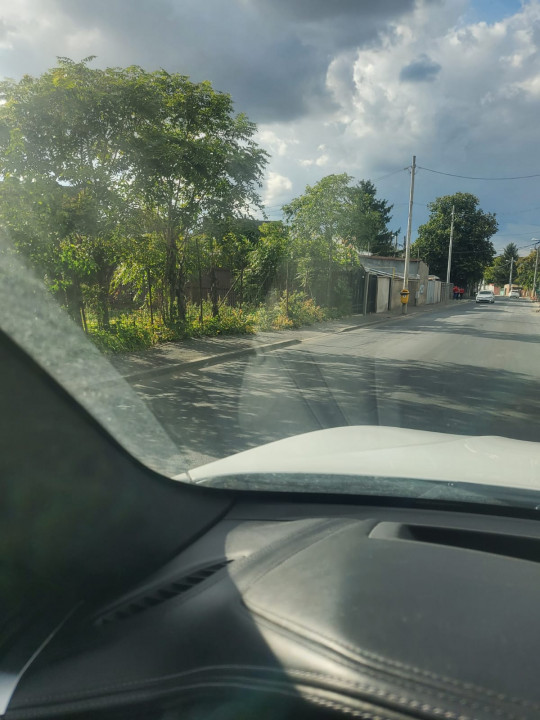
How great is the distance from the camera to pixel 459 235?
72.4 meters

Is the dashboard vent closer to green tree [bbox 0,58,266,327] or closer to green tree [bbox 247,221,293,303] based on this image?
green tree [bbox 0,58,266,327]

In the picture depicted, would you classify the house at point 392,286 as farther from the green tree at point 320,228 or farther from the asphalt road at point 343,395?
the asphalt road at point 343,395

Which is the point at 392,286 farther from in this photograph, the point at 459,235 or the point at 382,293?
the point at 459,235

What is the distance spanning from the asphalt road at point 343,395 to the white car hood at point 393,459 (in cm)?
199

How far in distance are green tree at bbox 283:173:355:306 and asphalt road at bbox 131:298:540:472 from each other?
447 inches

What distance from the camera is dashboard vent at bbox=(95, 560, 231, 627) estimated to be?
178 cm

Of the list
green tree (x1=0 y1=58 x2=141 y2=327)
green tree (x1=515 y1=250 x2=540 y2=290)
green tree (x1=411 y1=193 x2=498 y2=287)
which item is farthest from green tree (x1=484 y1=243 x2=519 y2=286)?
green tree (x1=0 y1=58 x2=141 y2=327)

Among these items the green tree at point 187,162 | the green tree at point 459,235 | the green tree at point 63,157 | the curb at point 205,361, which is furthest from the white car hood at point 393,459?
the green tree at point 459,235

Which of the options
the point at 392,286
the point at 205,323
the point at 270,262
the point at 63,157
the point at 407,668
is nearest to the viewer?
the point at 407,668

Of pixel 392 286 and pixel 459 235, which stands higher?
pixel 459 235

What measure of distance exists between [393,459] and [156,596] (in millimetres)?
1323

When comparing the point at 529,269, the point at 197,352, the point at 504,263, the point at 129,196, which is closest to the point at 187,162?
the point at 129,196

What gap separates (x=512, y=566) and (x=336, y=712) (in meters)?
0.70

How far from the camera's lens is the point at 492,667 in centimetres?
125
